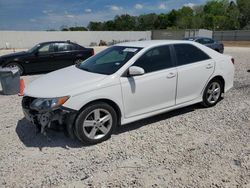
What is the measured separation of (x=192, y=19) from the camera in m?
74.0

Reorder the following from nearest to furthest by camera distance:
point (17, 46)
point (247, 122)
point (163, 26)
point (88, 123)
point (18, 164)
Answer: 1. point (18, 164)
2. point (88, 123)
3. point (247, 122)
4. point (17, 46)
5. point (163, 26)

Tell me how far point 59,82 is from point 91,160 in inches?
54.0

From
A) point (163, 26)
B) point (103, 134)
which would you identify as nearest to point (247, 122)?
point (103, 134)

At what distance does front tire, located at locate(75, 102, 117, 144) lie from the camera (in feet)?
11.8

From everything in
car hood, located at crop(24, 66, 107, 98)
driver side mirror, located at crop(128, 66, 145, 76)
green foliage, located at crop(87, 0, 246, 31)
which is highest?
green foliage, located at crop(87, 0, 246, 31)

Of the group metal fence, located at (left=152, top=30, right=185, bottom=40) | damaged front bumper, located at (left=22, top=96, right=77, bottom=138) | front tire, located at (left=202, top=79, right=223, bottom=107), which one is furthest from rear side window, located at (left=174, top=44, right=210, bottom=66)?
metal fence, located at (left=152, top=30, right=185, bottom=40)

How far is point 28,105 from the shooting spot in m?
3.83

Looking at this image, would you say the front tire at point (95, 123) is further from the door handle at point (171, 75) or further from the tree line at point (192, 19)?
the tree line at point (192, 19)

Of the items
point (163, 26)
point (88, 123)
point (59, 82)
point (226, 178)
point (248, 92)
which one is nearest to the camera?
point (226, 178)

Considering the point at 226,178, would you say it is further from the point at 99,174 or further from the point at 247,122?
the point at 247,122

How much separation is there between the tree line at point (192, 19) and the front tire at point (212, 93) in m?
71.8

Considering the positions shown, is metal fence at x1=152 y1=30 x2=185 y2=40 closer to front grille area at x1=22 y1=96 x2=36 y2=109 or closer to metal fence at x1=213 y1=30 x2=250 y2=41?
metal fence at x1=213 y1=30 x2=250 y2=41

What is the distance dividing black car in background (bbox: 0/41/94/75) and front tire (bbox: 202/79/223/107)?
6996 millimetres

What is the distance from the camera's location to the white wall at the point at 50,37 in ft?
117
